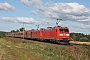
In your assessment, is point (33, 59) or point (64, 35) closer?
point (33, 59)

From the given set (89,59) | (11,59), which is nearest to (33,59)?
(11,59)

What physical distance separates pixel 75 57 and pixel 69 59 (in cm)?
58

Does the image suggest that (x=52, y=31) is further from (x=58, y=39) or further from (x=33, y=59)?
(x=33, y=59)

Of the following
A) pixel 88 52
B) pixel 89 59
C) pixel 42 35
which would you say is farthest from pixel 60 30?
pixel 89 59

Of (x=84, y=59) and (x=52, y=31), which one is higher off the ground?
(x=52, y=31)

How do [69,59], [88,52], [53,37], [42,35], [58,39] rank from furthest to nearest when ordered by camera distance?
1. [42,35]
2. [53,37]
3. [58,39]
4. [88,52]
5. [69,59]

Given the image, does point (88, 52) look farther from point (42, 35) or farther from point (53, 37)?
point (42, 35)

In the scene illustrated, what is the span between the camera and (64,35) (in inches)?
1673

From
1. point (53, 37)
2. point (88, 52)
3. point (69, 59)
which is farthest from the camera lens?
point (53, 37)

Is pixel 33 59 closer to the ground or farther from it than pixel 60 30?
closer to the ground

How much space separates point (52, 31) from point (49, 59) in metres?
27.9

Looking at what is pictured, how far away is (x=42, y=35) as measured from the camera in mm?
57094

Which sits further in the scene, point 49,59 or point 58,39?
point 58,39

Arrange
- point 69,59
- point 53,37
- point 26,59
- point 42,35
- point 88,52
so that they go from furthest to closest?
point 42,35 < point 53,37 < point 88,52 < point 69,59 < point 26,59
